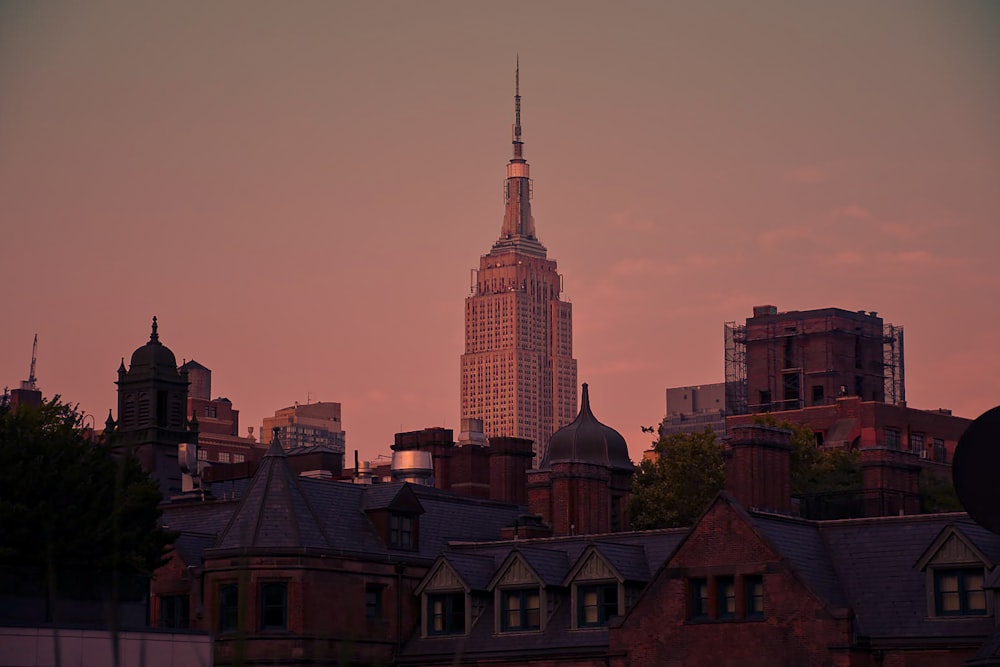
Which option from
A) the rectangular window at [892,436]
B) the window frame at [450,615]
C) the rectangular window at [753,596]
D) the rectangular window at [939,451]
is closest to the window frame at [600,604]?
the window frame at [450,615]

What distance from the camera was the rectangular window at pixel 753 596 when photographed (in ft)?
208

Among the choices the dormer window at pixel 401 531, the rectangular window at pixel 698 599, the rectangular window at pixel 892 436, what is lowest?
the rectangular window at pixel 698 599

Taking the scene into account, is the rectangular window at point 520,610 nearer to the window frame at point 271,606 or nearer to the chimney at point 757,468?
the window frame at point 271,606

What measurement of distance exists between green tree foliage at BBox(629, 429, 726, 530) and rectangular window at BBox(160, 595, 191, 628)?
114 ft

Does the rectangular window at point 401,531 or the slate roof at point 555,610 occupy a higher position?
the rectangular window at point 401,531

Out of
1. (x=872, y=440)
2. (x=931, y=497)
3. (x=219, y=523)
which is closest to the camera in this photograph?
(x=219, y=523)

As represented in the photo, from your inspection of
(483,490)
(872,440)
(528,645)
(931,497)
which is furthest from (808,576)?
(872,440)

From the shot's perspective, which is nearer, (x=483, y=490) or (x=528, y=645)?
(x=528, y=645)

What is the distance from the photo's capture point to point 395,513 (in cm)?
7312

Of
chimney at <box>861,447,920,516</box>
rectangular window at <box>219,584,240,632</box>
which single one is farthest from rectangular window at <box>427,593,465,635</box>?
chimney at <box>861,447,920,516</box>

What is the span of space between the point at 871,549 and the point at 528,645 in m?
12.2

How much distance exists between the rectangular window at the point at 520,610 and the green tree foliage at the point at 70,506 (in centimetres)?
1206

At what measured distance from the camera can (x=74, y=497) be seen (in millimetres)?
70562

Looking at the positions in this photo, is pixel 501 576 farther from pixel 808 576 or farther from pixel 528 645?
pixel 808 576
